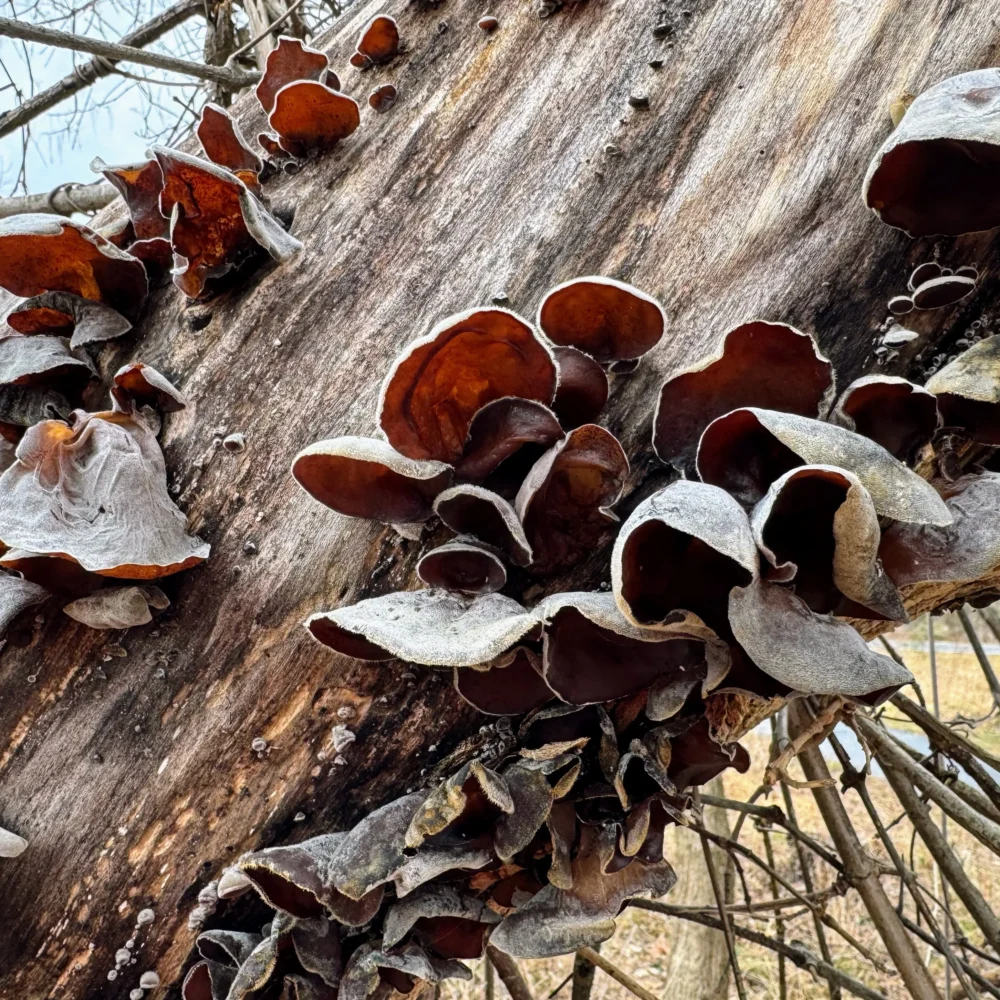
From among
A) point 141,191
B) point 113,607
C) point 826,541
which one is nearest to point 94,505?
point 113,607

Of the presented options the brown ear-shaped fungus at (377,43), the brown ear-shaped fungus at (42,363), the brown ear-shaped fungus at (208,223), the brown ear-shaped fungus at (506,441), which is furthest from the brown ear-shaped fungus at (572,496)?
the brown ear-shaped fungus at (377,43)

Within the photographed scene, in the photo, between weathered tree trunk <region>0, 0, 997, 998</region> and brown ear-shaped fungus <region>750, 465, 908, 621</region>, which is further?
weathered tree trunk <region>0, 0, 997, 998</region>

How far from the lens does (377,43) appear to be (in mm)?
1651

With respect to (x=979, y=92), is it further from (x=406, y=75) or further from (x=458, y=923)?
(x=458, y=923)

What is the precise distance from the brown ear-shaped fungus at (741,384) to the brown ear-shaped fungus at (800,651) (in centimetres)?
27

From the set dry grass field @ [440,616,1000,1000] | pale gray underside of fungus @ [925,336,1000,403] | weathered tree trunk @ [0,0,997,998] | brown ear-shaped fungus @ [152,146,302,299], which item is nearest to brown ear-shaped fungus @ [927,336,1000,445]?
pale gray underside of fungus @ [925,336,1000,403]

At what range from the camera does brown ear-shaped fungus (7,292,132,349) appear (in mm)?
1374

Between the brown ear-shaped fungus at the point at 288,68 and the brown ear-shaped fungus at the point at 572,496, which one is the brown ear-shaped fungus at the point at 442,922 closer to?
the brown ear-shaped fungus at the point at 572,496

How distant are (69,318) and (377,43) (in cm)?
83

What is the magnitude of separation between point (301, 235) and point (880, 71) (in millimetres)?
1002

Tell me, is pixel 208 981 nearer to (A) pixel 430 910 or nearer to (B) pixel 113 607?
(A) pixel 430 910

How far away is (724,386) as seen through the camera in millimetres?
1073

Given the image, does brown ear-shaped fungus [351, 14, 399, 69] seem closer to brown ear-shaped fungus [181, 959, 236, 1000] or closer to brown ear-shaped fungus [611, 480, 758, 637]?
brown ear-shaped fungus [611, 480, 758, 637]

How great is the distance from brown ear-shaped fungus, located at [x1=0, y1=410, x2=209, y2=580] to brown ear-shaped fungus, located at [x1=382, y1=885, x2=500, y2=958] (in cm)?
57
